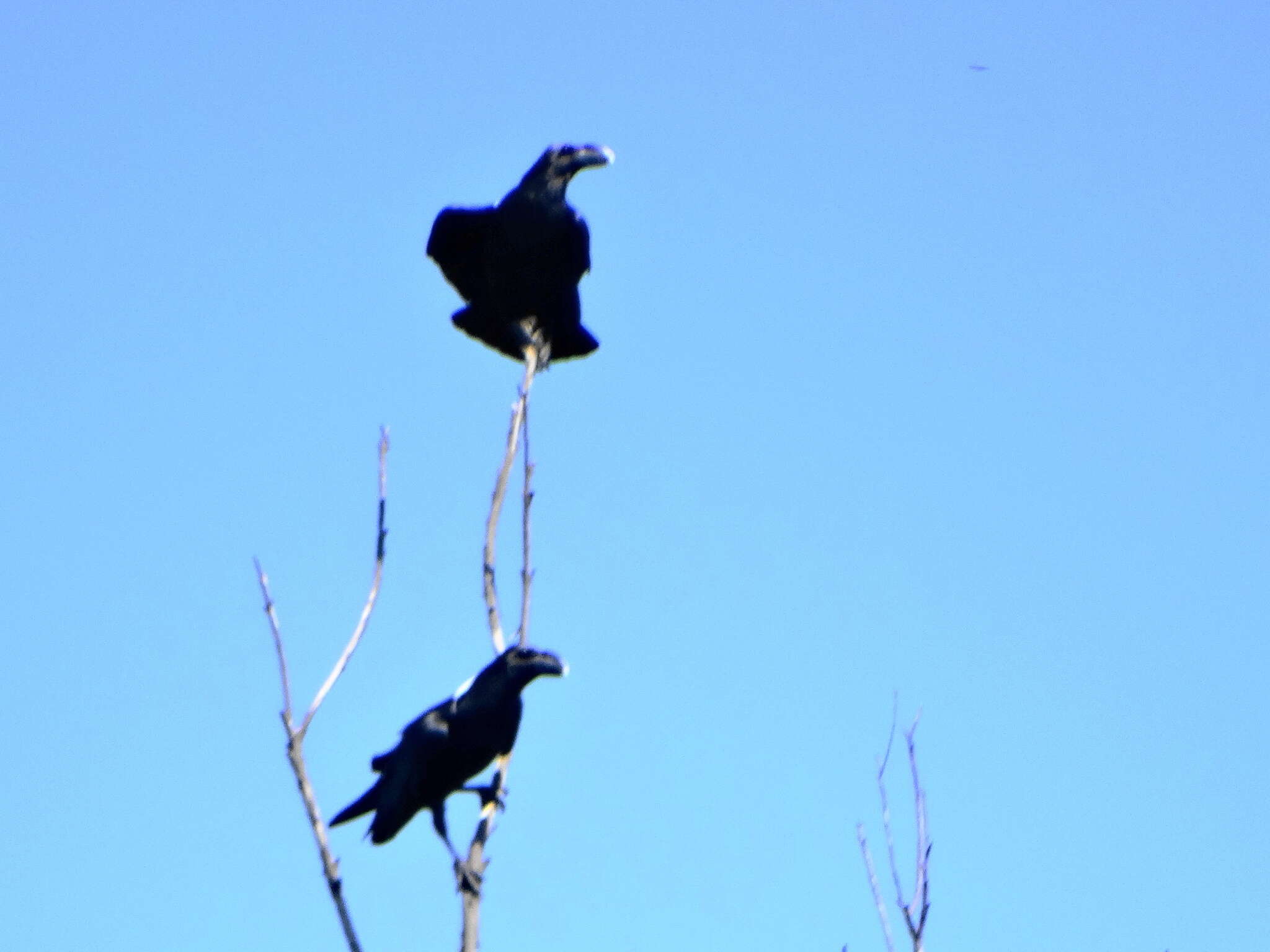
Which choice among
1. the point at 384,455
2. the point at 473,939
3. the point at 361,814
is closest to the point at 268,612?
Answer: the point at 384,455

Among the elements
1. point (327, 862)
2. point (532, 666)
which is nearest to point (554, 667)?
point (532, 666)

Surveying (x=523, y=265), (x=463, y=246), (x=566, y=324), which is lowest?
(x=566, y=324)

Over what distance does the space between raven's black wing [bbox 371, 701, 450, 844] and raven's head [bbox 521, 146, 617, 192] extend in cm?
238

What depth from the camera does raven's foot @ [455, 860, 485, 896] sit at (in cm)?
387

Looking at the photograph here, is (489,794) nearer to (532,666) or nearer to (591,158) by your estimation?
(532,666)

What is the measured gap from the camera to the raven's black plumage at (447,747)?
493 cm

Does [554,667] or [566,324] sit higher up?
[566,324]

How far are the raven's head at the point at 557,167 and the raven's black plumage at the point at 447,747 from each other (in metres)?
2.25

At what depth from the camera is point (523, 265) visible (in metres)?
6.42

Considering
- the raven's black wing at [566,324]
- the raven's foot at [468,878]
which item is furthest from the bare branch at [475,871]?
the raven's black wing at [566,324]

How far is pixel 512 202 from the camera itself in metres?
6.56

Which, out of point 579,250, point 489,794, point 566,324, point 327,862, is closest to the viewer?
point 327,862

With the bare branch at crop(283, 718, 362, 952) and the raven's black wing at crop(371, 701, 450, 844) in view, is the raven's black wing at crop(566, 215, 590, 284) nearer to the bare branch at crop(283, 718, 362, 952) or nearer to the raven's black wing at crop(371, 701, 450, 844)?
the raven's black wing at crop(371, 701, 450, 844)

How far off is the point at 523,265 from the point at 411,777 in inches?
87.5
